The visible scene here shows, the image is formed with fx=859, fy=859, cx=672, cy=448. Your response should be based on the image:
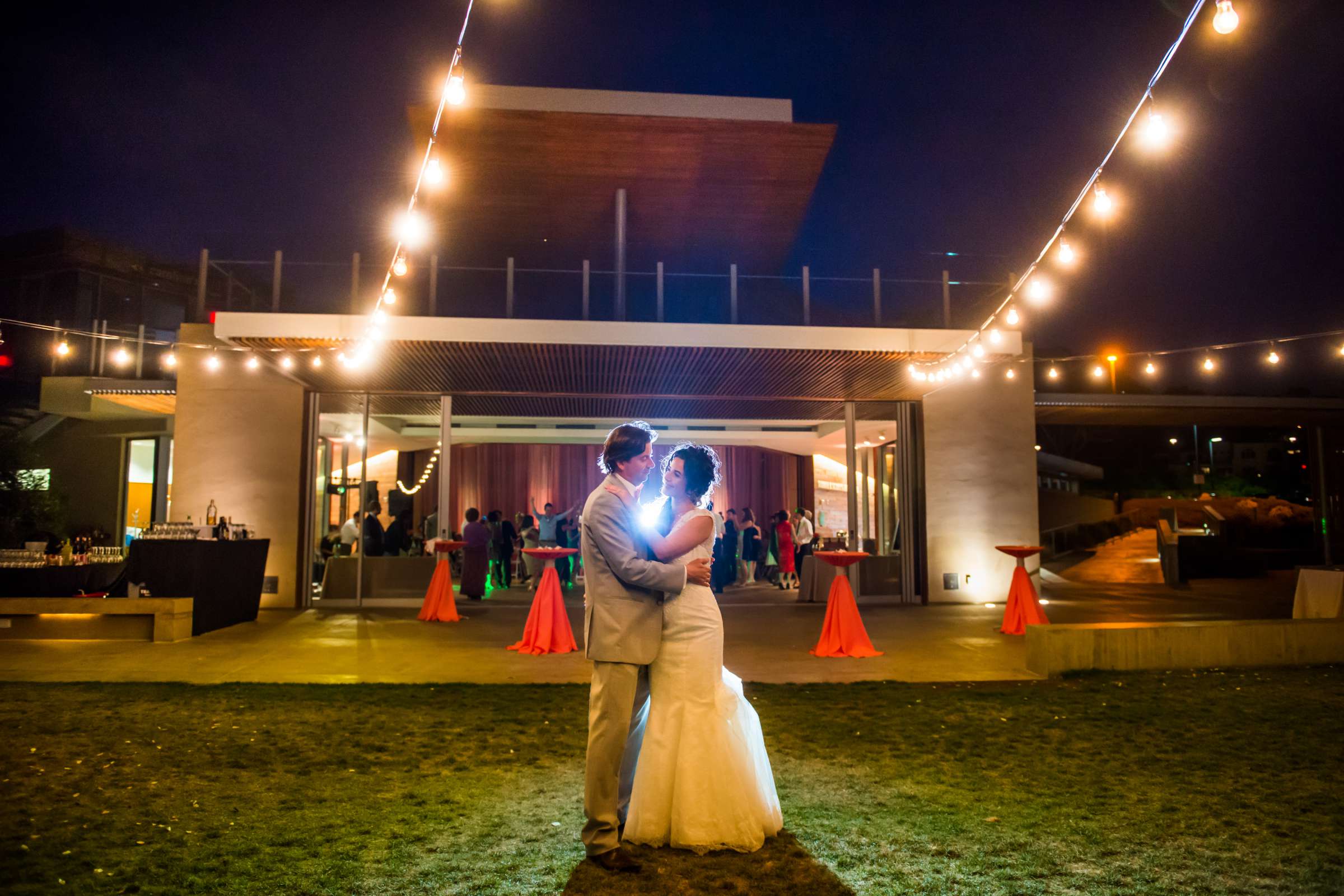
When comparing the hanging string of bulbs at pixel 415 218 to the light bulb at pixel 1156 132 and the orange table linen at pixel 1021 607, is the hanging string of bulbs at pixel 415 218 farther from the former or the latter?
the orange table linen at pixel 1021 607

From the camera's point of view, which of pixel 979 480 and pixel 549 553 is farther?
pixel 979 480

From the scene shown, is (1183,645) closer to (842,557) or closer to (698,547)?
(842,557)

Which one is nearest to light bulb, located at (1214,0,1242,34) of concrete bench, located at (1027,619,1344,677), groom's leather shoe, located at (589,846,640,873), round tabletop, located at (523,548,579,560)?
concrete bench, located at (1027,619,1344,677)

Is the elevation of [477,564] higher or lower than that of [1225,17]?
lower

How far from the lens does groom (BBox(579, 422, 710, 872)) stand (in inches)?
118

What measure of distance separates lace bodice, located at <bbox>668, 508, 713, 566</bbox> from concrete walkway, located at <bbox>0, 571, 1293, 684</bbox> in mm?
3776

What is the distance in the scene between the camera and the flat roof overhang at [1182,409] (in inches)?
634

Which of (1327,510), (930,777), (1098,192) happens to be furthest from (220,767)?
(1327,510)

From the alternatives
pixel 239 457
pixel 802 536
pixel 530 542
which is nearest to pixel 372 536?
pixel 239 457

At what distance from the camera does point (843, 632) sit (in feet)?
26.0

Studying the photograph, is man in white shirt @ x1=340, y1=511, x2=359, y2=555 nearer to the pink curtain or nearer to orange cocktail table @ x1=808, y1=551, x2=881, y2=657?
the pink curtain

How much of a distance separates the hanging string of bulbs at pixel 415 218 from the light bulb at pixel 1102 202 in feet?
16.3

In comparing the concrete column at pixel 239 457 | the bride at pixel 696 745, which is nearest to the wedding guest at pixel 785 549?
the concrete column at pixel 239 457

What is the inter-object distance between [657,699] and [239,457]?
10.6 meters
